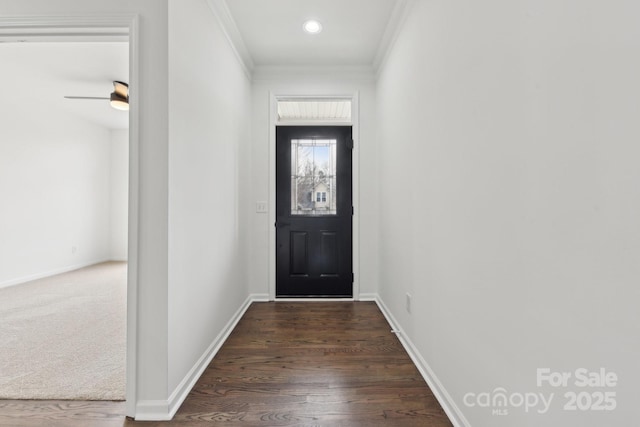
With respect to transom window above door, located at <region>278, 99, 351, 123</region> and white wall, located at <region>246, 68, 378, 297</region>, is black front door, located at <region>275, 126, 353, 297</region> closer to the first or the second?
white wall, located at <region>246, 68, 378, 297</region>

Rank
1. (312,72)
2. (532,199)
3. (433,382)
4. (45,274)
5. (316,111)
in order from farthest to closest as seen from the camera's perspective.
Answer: (45,274)
(316,111)
(312,72)
(433,382)
(532,199)

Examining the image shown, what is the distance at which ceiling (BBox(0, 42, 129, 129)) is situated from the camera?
294 centimetres

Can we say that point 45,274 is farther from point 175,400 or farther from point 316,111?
point 316,111

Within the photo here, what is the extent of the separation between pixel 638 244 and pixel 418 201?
128 centimetres

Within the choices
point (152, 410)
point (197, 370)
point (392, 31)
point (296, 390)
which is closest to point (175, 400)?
point (152, 410)

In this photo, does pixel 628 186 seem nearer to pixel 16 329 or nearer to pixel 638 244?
pixel 638 244

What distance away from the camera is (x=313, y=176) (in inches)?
131

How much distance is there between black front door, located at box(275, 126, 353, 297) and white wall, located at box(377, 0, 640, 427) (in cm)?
163

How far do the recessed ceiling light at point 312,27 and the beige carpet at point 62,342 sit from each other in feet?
9.64

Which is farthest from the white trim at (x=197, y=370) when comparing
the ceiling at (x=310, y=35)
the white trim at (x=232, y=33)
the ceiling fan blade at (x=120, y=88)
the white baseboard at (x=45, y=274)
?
the white baseboard at (x=45, y=274)

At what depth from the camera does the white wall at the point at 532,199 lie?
0.64 m

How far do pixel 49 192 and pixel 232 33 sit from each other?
4.31 metres

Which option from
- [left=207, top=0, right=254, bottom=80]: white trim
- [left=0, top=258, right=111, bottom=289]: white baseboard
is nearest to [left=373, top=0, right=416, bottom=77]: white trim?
[left=207, top=0, right=254, bottom=80]: white trim

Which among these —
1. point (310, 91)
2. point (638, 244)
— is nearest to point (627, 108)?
point (638, 244)
